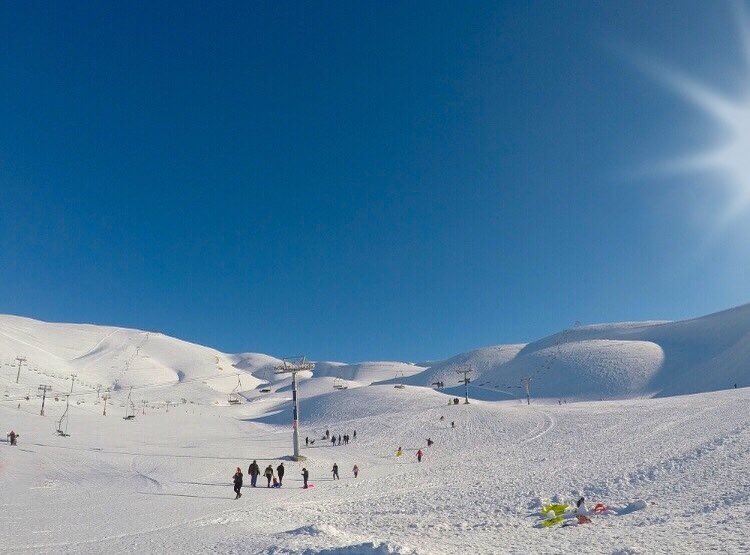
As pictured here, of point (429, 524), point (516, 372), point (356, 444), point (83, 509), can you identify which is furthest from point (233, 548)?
point (516, 372)

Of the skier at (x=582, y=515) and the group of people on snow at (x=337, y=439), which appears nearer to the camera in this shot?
the skier at (x=582, y=515)

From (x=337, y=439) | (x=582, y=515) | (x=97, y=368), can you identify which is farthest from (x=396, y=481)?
(x=97, y=368)

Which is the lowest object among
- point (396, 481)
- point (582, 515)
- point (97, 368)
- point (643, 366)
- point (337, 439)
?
point (582, 515)

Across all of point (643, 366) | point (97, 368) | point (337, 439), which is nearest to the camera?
point (337, 439)

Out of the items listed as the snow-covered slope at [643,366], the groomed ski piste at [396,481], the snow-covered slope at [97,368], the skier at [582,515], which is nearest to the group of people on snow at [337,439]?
the groomed ski piste at [396,481]

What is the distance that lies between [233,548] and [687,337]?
447ft

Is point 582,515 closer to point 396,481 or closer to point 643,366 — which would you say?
point 396,481

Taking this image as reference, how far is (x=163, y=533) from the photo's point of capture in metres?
14.6

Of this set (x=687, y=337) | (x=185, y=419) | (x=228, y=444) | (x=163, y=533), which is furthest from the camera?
(x=687, y=337)

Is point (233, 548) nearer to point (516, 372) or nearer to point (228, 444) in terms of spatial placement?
point (228, 444)

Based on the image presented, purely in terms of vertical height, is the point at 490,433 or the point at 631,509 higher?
the point at 490,433

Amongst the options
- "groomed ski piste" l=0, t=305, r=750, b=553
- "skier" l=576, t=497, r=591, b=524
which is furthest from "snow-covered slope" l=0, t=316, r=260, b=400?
"skier" l=576, t=497, r=591, b=524

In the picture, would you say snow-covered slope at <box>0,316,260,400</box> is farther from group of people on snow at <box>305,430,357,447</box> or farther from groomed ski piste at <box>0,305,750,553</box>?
group of people on snow at <box>305,430,357,447</box>

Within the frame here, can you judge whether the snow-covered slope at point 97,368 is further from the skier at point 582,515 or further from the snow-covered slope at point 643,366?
the skier at point 582,515
